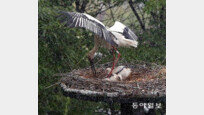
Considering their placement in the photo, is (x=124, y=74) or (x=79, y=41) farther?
(x=79, y=41)

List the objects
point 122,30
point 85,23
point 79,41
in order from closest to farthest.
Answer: point 85,23
point 122,30
point 79,41

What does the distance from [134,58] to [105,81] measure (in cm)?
149

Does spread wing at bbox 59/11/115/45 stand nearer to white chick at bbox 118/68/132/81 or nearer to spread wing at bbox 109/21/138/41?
spread wing at bbox 109/21/138/41

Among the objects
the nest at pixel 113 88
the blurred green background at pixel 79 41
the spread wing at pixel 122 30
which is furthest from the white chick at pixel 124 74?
the blurred green background at pixel 79 41

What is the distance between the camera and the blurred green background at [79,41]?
402 centimetres

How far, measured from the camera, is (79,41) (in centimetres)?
455

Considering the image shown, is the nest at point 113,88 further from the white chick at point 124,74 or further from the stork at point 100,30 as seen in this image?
the stork at point 100,30

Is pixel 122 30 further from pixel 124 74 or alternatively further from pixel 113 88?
pixel 113 88

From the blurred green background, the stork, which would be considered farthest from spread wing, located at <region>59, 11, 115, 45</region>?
the blurred green background

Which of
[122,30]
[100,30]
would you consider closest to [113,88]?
[100,30]

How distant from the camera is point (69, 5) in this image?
17.5 ft

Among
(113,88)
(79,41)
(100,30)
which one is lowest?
(113,88)

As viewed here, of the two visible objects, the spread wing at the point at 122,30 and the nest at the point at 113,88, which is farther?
the spread wing at the point at 122,30

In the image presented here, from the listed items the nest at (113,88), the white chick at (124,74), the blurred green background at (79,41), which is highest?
the blurred green background at (79,41)
